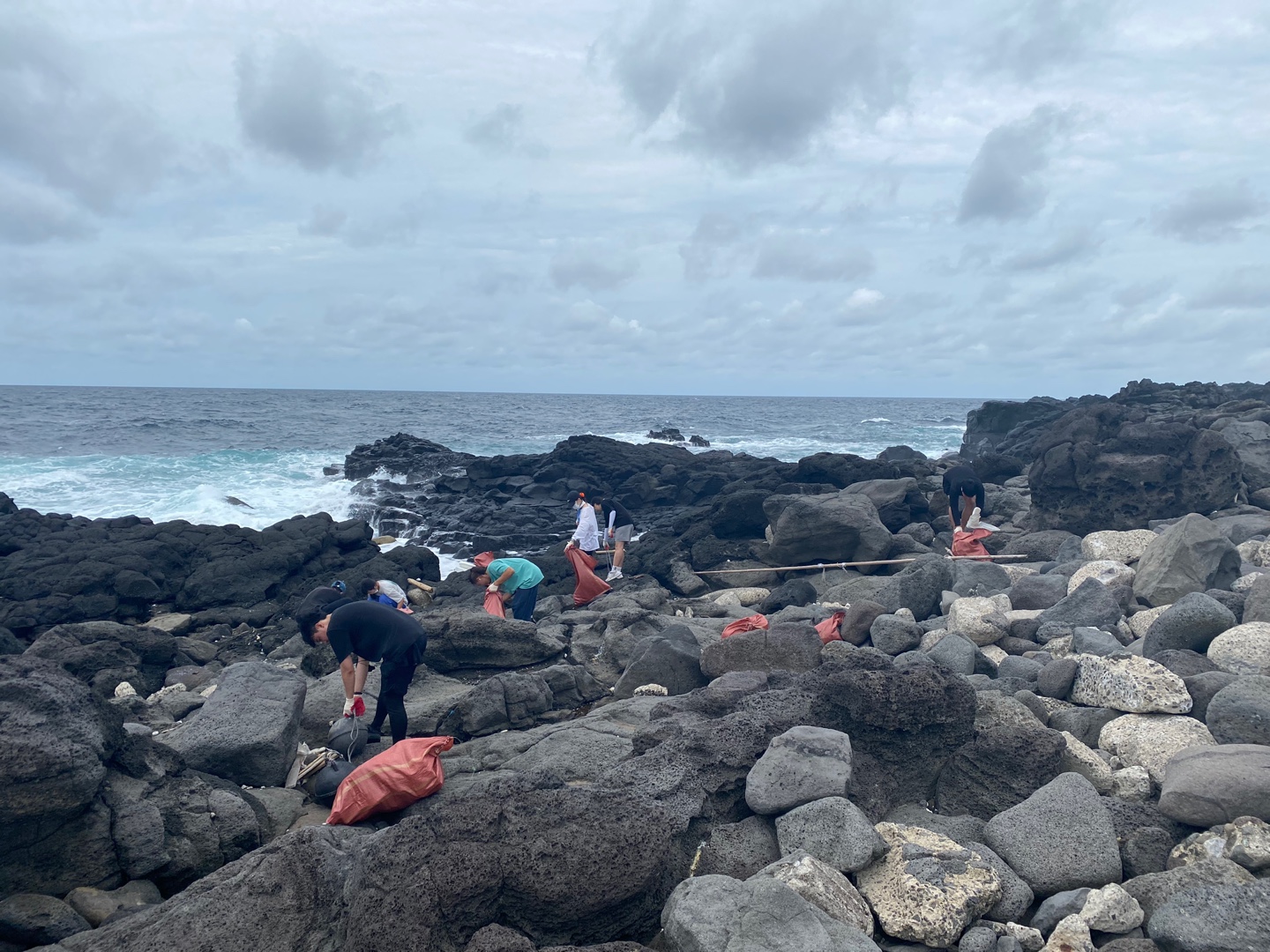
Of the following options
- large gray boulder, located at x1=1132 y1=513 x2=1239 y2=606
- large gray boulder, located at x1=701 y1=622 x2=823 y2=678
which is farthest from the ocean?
large gray boulder, located at x1=1132 y1=513 x2=1239 y2=606

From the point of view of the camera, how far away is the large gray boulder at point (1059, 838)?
13.1ft

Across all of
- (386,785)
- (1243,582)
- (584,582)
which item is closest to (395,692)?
(386,785)

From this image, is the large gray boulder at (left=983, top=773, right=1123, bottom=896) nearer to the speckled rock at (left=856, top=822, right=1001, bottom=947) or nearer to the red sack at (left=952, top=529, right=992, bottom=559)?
the speckled rock at (left=856, top=822, right=1001, bottom=947)

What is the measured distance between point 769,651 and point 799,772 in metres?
2.71

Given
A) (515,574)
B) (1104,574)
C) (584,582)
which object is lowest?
(584,582)

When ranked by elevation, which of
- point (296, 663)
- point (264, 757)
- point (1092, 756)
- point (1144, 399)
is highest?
point (1144, 399)

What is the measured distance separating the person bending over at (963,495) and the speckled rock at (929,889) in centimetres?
1107

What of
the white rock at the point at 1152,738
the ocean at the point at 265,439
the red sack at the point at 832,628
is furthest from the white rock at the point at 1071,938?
the ocean at the point at 265,439

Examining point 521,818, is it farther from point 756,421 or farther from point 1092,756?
point 756,421

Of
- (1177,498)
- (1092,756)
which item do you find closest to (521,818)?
(1092,756)

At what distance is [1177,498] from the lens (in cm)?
1381

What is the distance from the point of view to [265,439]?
46438mm

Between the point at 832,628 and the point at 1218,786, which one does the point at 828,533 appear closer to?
the point at 832,628

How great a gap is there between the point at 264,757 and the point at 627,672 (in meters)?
3.13
